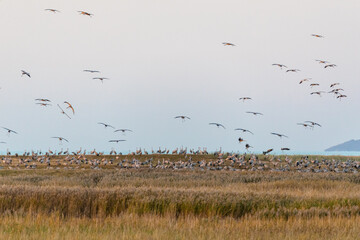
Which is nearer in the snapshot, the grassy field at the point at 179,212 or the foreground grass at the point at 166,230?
the foreground grass at the point at 166,230

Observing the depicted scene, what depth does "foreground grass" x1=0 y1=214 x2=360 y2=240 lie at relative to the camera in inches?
459

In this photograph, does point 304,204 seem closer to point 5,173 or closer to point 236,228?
point 236,228

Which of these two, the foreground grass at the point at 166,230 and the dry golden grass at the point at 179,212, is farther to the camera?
the dry golden grass at the point at 179,212

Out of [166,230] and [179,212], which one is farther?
[179,212]

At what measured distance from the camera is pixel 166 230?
41.0 ft

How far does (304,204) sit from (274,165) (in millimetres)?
34797

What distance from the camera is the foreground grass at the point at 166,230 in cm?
1166

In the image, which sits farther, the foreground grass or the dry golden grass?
the dry golden grass

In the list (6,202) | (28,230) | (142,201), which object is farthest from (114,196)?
(28,230)

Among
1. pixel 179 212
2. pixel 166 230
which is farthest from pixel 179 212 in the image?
pixel 166 230

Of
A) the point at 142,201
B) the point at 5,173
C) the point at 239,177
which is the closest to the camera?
the point at 142,201

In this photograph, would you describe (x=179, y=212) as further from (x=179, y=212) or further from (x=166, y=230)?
(x=166, y=230)

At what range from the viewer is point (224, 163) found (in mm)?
56625

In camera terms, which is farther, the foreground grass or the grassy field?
the grassy field
